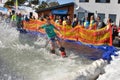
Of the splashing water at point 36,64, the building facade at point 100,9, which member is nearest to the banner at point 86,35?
the splashing water at point 36,64

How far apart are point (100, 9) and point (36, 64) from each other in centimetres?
2648

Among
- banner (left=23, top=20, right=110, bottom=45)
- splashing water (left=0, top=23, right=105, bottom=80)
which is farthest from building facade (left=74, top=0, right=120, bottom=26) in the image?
splashing water (left=0, top=23, right=105, bottom=80)

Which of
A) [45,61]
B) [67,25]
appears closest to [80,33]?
[67,25]

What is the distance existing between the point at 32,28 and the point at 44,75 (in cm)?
1405

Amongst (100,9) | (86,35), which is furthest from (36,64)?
(100,9)

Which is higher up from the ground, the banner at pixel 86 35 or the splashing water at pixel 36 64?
the banner at pixel 86 35

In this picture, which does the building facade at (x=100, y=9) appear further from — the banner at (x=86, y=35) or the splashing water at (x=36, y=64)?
the splashing water at (x=36, y=64)

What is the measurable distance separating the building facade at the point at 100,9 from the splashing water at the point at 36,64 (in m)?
21.0

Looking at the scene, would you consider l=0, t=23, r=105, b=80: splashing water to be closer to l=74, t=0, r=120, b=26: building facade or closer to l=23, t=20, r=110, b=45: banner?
l=23, t=20, r=110, b=45: banner

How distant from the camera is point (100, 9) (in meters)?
37.8

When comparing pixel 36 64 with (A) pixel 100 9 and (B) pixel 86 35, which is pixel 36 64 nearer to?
(B) pixel 86 35

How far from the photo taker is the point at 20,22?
26375 millimetres

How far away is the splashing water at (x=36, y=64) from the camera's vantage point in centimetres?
977

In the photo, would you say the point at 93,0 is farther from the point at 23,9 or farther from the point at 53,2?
the point at 53,2
